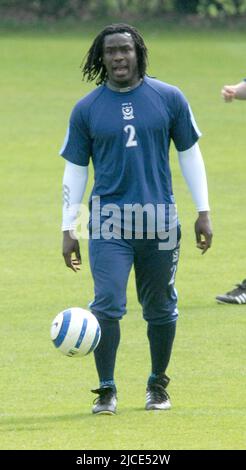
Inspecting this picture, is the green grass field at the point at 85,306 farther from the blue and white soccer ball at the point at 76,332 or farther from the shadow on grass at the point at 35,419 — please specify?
the blue and white soccer ball at the point at 76,332

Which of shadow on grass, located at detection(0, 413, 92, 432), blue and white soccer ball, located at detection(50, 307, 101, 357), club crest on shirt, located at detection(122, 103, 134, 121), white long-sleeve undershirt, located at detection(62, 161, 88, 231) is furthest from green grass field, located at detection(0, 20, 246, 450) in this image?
club crest on shirt, located at detection(122, 103, 134, 121)

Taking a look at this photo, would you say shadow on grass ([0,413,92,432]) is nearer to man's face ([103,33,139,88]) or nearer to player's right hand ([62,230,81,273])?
player's right hand ([62,230,81,273])

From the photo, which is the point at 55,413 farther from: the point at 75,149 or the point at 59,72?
the point at 59,72

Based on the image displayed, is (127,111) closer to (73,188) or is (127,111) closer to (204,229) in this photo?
(73,188)

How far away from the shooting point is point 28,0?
43.3 metres

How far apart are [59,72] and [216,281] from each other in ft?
67.2

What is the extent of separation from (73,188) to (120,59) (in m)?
0.89

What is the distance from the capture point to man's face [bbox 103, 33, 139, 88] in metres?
9.88

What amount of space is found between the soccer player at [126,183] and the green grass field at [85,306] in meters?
0.55

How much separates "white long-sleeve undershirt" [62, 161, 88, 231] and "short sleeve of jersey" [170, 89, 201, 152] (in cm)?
61

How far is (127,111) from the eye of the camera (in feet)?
32.4

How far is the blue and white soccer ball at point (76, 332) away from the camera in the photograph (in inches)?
381

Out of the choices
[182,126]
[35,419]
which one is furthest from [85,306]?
[182,126]
